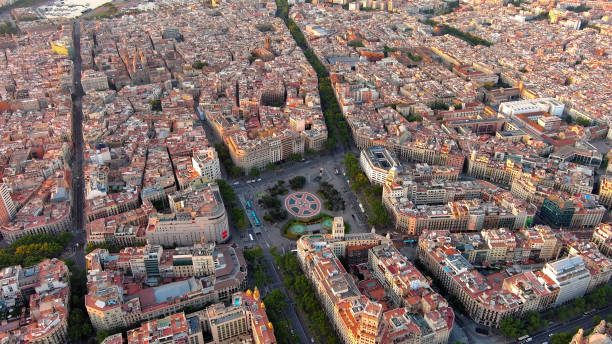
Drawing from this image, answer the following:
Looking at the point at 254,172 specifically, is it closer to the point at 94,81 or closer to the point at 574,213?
the point at 574,213

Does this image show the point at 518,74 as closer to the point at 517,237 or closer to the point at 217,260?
the point at 517,237

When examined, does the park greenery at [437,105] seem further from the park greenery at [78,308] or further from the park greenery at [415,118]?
the park greenery at [78,308]

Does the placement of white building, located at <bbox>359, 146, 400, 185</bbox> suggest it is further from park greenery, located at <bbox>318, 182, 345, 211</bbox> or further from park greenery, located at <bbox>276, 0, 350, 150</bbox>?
park greenery, located at <bbox>276, 0, 350, 150</bbox>

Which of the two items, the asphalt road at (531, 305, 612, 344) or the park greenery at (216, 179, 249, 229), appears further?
the park greenery at (216, 179, 249, 229)

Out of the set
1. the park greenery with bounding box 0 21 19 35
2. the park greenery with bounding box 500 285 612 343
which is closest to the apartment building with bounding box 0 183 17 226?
the park greenery with bounding box 500 285 612 343

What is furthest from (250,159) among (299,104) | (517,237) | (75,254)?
(517,237)

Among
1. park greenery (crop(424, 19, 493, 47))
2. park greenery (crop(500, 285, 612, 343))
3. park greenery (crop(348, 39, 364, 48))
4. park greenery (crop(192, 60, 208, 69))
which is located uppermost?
park greenery (crop(424, 19, 493, 47))

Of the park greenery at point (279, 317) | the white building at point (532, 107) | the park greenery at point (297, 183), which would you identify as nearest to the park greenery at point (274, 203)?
the park greenery at point (297, 183)

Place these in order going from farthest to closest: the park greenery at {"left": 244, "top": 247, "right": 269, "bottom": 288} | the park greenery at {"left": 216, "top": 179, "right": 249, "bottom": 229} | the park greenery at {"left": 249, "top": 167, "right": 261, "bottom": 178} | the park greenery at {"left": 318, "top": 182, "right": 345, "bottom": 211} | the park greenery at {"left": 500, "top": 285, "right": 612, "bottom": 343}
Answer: the park greenery at {"left": 249, "top": 167, "right": 261, "bottom": 178}
the park greenery at {"left": 318, "top": 182, "right": 345, "bottom": 211}
the park greenery at {"left": 216, "top": 179, "right": 249, "bottom": 229}
the park greenery at {"left": 244, "top": 247, "right": 269, "bottom": 288}
the park greenery at {"left": 500, "top": 285, "right": 612, "bottom": 343}

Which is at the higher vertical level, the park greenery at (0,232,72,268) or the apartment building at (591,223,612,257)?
the apartment building at (591,223,612,257)
